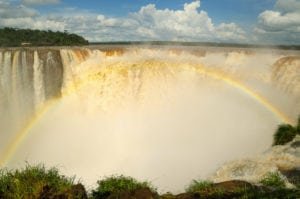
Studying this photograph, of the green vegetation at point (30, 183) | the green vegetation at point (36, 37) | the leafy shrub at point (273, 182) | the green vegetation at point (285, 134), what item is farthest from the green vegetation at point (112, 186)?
the green vegetation at point (36, 37)

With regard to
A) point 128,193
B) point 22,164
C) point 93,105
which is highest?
point 128,193

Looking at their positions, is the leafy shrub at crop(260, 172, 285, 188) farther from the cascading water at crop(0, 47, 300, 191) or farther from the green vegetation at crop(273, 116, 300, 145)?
the cascading water at crop(0, 47, 300, 191)

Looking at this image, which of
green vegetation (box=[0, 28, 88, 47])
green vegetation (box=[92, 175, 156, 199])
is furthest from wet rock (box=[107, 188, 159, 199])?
green vegetation (box=[0, 28, 88, 47])

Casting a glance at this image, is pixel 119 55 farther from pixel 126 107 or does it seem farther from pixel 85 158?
pixel 85 158

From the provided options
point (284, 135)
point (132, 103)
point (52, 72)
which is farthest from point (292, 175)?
point (52, 72)

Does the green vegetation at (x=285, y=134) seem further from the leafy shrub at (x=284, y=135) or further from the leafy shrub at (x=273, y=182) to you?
the leafy shrub at (x=273, y=182)

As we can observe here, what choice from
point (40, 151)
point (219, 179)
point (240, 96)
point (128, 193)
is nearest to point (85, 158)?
point (40, 151)
